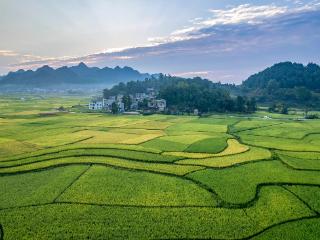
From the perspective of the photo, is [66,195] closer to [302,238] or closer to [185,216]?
[185,216]

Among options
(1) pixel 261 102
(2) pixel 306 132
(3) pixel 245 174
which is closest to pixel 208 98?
(1) pixel 261 102

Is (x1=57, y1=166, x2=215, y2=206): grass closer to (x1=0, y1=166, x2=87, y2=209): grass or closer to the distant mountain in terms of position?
(x1=0, y1=166, x2=87, y2=209): grass

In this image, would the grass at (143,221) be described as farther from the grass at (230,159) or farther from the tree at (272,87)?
the tree at (272,87)

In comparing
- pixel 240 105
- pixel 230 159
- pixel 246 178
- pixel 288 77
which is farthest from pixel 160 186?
pixel 288 77

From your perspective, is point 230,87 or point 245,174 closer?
point 245,174

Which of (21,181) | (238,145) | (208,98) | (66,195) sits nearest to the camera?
(66,195)

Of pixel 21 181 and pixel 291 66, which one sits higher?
pixel 291 66
